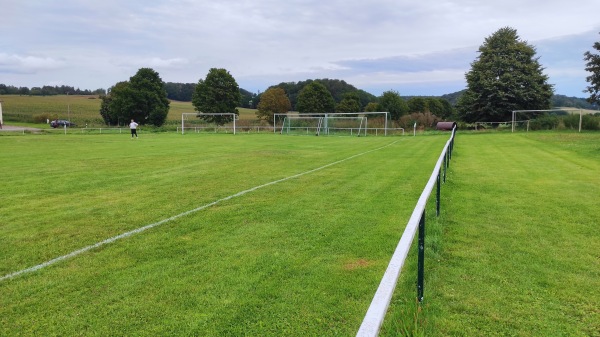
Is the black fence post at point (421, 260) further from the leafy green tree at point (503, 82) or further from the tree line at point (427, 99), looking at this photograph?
the leafy green tree at point (503, 82)

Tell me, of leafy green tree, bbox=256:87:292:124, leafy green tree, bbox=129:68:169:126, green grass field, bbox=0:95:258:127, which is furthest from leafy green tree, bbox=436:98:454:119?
leafy green tree, bbox=129:68:169:126

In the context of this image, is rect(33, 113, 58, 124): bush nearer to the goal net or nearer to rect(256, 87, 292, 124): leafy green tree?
rect(256, 87, 292, 124): leafy green tree

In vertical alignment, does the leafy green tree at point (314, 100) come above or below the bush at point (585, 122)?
above

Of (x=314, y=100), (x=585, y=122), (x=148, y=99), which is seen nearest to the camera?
(x=585, y=122)

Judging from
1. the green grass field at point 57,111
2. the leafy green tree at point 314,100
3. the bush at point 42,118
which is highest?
the leafy green tree at point 314,100

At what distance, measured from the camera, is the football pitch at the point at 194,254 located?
11.6ft

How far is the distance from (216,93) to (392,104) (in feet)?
123

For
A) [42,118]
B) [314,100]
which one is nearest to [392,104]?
[314,100]

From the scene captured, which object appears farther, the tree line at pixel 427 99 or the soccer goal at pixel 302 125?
the tree line at pixel 427 99

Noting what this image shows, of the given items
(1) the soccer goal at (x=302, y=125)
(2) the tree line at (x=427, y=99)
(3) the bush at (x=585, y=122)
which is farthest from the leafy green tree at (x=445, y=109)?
(3) the bush at (x=585, y=122)

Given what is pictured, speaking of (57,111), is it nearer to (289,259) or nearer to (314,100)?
(314,100)

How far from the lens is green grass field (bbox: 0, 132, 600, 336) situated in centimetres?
349

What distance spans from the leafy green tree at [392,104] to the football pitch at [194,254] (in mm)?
79124

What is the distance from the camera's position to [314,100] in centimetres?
8700
